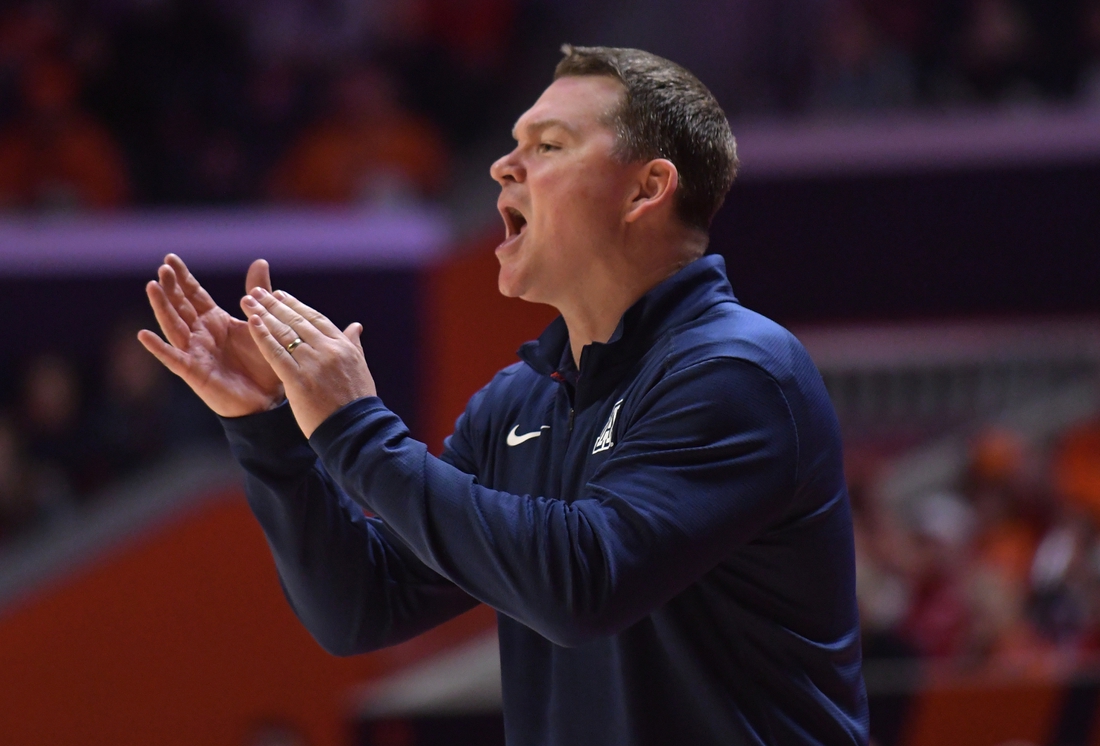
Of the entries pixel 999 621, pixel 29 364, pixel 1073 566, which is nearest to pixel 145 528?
pixel 29 364

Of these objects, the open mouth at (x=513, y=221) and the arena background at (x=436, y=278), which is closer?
the open mouth at (x=513, y=221)

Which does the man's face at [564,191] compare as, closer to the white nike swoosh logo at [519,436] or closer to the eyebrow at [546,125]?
the eyebrow at [546,125]

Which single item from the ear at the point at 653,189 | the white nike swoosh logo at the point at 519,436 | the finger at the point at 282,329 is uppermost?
the ear at the point at 653,189

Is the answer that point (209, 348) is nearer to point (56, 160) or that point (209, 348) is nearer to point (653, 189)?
point (653, 189)

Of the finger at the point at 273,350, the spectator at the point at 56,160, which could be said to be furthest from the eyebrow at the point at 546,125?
the spectator at the point at 56,160

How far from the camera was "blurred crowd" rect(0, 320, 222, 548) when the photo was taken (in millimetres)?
6246

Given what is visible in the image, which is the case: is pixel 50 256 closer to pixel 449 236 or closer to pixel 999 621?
pixel 449 236

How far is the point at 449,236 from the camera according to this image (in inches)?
262

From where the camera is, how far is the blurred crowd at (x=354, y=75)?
23.4 feet

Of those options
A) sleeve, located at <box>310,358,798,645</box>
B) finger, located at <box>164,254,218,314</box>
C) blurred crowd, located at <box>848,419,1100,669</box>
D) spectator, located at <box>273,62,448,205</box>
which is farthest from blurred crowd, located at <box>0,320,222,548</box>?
sleeve, located at <box>310,358,798,645</box>

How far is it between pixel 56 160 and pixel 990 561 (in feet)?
16.7

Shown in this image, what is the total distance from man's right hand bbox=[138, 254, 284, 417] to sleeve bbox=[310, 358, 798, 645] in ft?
1.00

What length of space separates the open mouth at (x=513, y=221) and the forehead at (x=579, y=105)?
0.12 m

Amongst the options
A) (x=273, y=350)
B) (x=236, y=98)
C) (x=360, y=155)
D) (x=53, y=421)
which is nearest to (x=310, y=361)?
(x=273, y=350)
